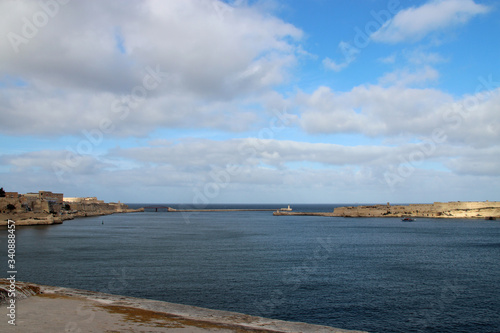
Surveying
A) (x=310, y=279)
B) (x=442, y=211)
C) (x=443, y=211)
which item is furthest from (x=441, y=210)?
(x=310, y=279)

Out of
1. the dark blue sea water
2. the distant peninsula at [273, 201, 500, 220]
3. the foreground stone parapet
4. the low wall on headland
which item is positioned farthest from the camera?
the low wall on headland

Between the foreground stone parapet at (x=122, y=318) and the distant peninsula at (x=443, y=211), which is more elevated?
the foreground stone parapet at (x=122, y=318)

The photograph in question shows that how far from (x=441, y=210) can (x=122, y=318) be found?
140151 millimetres

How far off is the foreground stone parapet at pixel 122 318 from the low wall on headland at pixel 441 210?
132289 mm

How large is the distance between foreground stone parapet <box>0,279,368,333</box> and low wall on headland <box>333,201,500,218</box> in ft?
434

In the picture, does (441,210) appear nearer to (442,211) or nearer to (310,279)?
(442,211)

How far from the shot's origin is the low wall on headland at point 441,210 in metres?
123

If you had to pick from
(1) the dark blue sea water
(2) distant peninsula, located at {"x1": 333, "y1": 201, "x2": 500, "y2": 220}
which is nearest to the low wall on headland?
(2) distant peninsula, located at {"x1": 333, "y1": 201, "x2": 500, "y2": 220}

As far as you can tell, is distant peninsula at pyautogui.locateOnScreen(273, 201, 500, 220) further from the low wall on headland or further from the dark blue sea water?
the dark blue sea water

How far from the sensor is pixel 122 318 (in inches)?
584

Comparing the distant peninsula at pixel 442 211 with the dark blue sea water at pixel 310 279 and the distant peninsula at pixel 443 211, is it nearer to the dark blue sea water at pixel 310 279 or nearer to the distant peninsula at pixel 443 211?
the distant peninsula at pixel 443 211

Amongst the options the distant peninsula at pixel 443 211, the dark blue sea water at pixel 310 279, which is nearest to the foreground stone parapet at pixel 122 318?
the dark blue sea water at pixel 310 279

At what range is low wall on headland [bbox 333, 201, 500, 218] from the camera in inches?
4860

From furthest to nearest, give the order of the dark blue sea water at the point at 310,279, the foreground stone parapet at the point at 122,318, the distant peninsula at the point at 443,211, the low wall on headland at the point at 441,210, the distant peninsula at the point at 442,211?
1. the low wall on headland at the point at 441,210
2. the distant peninsula at the point at 442,211
3. the distant peninsula at the point at 443,211
4. the dark blue sea water at the point at 310,279
5. the foreground stone parapet at the point at 122,318
